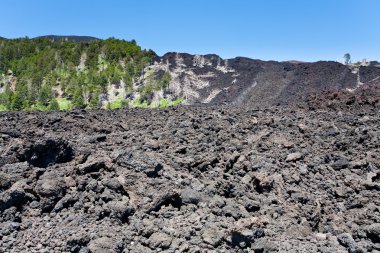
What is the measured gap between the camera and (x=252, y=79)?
143 feet

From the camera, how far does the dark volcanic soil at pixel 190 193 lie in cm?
693

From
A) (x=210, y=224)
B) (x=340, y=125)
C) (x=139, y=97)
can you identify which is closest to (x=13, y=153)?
(x=210, y=224)

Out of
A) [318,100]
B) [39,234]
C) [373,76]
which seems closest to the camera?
[39,234]

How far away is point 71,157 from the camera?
9656 mm

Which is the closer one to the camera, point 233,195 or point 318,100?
point 233,195

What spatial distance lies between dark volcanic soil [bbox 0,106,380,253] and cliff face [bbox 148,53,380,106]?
21.2 metres

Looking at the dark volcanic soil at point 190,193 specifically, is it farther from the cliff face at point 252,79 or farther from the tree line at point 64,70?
the tree line at point 64,70

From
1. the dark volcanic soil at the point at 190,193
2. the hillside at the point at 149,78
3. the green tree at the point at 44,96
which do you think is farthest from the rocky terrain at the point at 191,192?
the green tree at the point at 44,96

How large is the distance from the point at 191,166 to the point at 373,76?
33.9 metres

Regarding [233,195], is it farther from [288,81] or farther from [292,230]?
[288,81]

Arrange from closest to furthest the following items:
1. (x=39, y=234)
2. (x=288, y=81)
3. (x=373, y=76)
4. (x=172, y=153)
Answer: (x=39, y=234) → (x=172, y=153) → (x=373, y=76) → (x=288, y=81)

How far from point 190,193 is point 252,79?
120 ft

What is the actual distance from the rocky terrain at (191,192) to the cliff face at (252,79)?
21.0m

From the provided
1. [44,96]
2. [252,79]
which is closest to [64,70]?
[44,96]
